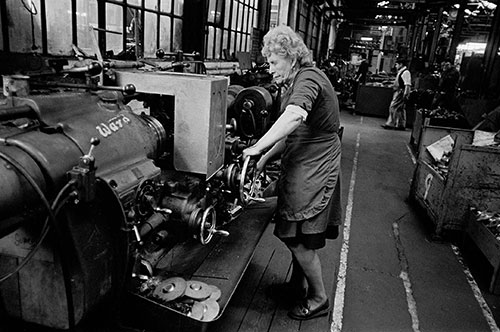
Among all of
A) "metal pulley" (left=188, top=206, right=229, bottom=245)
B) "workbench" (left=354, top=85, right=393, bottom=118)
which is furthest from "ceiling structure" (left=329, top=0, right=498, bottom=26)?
"metal pulley" (left=188, top=206, right=229, bottom=245)

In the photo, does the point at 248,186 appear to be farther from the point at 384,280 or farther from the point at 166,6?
the point at 166,6

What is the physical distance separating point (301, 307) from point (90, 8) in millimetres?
2103

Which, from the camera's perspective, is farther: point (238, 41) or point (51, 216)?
point (238, 41)

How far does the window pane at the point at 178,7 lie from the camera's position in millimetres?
3627

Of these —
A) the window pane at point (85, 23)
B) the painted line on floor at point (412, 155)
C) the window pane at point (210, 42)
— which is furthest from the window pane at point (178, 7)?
the painted line on floor at point (412, 155)

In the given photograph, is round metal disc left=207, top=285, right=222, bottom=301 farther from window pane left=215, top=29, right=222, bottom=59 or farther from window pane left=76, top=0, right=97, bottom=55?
window pane left=215, top=29, right=222, bottom=59

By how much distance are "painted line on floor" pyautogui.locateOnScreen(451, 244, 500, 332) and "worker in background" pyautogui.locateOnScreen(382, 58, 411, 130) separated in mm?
5118

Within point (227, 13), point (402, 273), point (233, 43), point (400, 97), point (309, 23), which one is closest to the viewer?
point (402, 273)

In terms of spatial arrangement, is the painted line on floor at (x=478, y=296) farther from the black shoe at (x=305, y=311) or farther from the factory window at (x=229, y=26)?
the factory window at (x=229, y=26)

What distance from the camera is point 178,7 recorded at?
3686 mm

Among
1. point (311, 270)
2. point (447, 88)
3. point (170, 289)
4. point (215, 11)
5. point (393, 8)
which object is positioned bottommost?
point (311, 270)

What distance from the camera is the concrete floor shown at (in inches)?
78.6

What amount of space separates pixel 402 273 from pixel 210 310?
60.4 inches

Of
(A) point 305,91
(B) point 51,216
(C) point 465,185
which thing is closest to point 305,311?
(A) point 305,91
